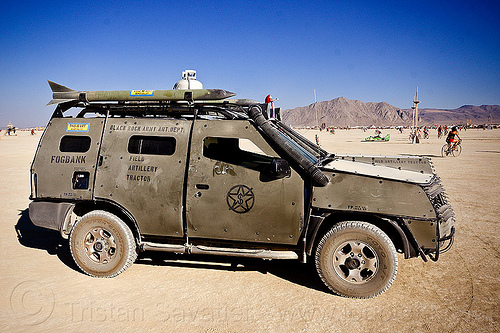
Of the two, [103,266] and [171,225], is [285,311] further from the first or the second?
[103,266]

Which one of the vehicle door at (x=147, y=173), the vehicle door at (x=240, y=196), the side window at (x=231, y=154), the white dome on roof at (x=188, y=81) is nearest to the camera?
the vehicle door at (x=240, y=196)

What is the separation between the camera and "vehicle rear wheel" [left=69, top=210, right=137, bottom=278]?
14.4 ft

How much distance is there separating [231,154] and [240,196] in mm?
1134

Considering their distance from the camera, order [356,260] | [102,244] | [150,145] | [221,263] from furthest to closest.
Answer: [221,263] < [150,145] < [102,244] < [356,260]

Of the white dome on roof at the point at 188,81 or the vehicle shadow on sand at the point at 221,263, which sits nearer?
the vehicle shadow on sand at the point at 221,263

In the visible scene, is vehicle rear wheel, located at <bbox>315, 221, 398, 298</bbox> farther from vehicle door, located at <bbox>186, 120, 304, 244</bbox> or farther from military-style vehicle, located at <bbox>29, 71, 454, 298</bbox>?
vehicle door, located at <bbox>186, 120, 304, 244</bbox>

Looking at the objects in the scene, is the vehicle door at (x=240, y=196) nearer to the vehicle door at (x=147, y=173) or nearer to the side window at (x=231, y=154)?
the side window at (x=231, y=154)

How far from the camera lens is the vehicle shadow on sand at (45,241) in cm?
518

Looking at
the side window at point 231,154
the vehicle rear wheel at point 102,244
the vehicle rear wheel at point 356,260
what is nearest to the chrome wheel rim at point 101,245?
the vehicle rear wheel at point 102,244

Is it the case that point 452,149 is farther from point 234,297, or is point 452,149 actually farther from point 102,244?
point 102,244

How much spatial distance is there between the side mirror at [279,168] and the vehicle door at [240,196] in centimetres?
8

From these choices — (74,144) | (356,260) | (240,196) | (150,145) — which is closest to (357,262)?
(356,260)

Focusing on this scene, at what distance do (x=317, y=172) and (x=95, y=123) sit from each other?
10.8 ft

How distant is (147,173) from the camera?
4297mm
